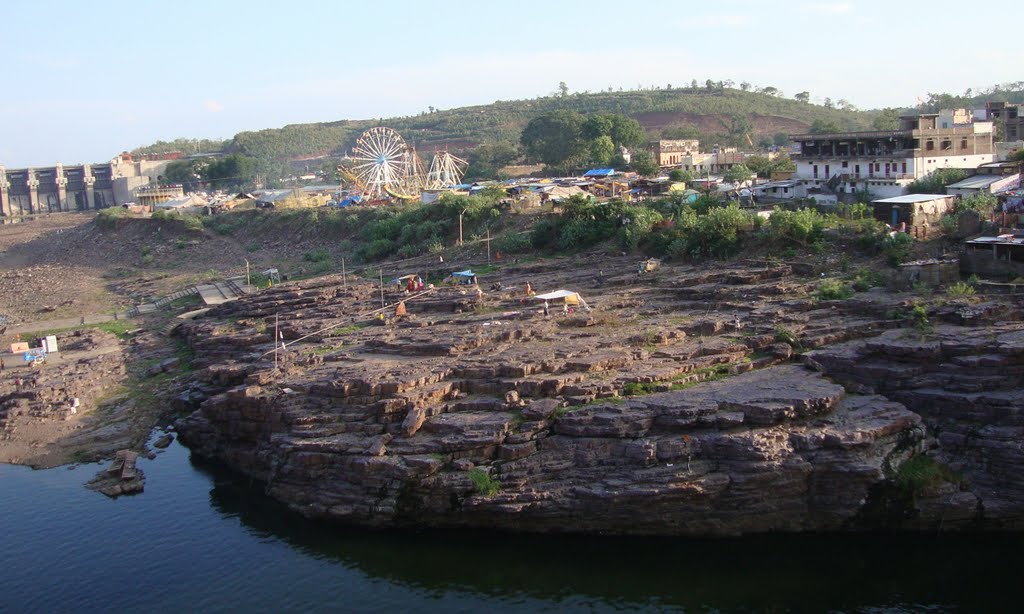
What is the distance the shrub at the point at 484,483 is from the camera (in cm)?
2270

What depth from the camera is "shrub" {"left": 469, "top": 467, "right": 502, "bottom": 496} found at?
22703mm

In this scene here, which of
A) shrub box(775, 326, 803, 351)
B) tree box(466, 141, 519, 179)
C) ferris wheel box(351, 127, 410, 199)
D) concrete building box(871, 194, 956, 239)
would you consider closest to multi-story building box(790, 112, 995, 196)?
concrete building box(871, 194, 956, 239)

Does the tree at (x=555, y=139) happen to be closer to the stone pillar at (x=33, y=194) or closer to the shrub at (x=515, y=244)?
Result: the shrub at (x=515, y=244)

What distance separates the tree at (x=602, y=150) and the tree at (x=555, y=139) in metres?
2.82

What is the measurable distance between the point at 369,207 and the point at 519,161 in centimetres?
3009

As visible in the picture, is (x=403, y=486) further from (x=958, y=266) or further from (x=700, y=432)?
(x=958, y=266)

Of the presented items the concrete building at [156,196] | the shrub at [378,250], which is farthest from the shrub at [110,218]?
the shrub at [378,250]

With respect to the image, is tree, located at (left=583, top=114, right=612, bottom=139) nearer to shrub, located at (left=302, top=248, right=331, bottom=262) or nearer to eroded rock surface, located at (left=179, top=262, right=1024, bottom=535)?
shrub, located at (left=302, top=248, right=331, bottom=262)

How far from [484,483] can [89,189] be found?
354 ft

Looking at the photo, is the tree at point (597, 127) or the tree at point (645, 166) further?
the tree at point (597, 127)

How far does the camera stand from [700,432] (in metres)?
22.8

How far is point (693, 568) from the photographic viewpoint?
21.4 m

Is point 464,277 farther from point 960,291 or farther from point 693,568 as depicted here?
point 693,568

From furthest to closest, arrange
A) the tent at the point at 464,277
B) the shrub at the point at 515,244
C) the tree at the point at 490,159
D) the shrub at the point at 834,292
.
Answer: the tree at the point at 490,159
the shrub at the point at 515,244
the tent at the point at 464,277
the shrub at the point at 834,292
